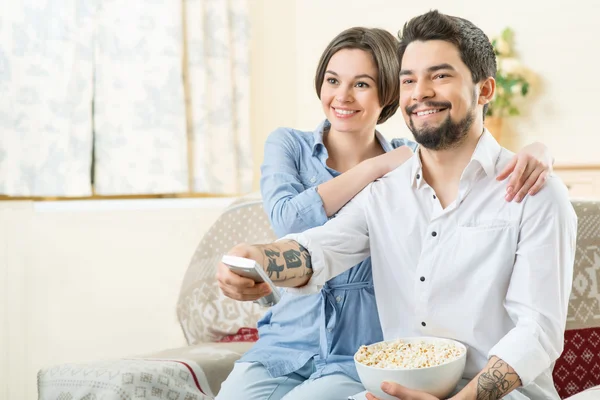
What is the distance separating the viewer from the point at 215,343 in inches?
91.6

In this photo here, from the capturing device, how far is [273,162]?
2010 mm

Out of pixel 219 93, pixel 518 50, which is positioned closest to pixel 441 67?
pixel 219 93

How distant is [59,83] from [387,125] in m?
2.08

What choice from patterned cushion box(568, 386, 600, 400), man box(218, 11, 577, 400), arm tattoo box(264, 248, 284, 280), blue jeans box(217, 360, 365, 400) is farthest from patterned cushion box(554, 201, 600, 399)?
arm tattoo box(264, 248, 284, 280)

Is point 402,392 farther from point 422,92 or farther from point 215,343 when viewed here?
point 215,343

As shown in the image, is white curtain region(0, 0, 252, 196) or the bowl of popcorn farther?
white curtain region(0, 0, 252, 196)

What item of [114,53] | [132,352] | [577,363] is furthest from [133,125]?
[577,363]

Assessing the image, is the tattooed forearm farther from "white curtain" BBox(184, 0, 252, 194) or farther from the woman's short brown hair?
"white curtain" BBox(184, 0, 252, 194)

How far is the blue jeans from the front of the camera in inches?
66.5

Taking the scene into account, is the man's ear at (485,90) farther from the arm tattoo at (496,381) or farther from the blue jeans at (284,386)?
the blue jeans at (284,386)

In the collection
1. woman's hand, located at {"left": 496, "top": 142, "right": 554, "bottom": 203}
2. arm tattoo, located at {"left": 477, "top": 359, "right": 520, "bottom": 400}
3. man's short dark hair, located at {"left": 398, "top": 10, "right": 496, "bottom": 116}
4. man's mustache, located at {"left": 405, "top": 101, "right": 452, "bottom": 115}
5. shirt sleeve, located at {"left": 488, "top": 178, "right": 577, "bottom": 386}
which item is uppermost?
man's short dark hair, located at {"left": 398, "top": 10, "right": 496, "bottom": 116}

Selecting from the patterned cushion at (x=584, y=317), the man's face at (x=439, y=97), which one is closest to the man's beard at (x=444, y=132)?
the man's face at (x=439, y=97)

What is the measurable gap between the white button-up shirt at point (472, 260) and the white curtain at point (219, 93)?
2.39 metres

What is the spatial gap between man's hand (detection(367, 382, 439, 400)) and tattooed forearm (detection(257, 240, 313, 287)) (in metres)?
0.34
